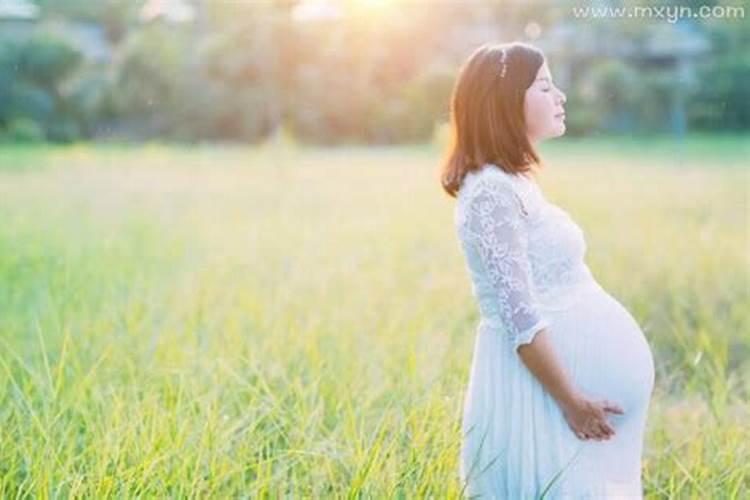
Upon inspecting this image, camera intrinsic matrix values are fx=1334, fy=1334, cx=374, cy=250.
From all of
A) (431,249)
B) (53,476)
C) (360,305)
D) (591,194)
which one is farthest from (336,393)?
(591,194)

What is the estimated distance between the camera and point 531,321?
163 centimetres

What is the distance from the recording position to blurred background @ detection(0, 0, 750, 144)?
14.8ft

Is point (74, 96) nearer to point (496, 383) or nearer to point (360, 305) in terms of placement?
point (360, 305)

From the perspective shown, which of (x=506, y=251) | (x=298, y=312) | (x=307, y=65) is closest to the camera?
(x=506, y=251)

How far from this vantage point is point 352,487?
6.03 ft

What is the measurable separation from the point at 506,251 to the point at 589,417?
9.5 inches

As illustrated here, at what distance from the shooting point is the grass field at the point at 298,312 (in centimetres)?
195

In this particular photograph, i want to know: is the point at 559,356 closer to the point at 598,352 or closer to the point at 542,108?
the point at 598,352

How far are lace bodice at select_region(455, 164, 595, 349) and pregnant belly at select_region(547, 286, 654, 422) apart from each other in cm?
2

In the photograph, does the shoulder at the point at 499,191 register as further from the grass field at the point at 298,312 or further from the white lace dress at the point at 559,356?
the grass field at the point at 298,312

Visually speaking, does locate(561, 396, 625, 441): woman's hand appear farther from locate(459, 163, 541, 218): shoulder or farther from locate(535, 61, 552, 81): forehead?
locate(535, 61, 552, 81): forehead

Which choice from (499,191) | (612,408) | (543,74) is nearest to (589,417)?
(612,408)

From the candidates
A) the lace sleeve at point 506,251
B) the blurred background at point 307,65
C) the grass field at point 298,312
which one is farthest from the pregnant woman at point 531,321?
the blurred background at point 307,65

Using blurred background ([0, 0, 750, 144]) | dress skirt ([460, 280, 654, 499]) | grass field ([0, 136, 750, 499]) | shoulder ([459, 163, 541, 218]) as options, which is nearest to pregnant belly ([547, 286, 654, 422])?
dress skirt ([460, 280, 654, 499])
